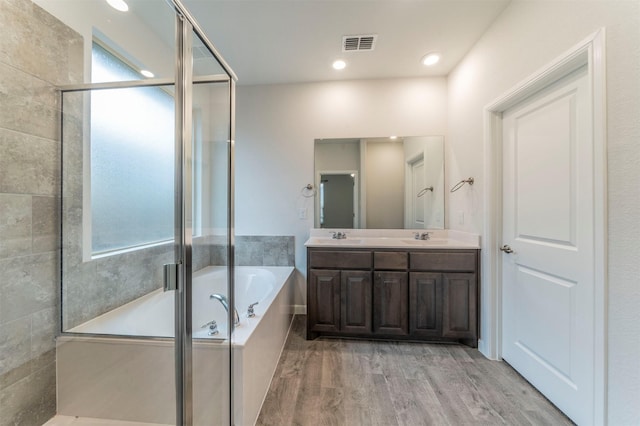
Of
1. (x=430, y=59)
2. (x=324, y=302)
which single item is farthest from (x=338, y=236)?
(x=430, y=59)

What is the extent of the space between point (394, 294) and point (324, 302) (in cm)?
62

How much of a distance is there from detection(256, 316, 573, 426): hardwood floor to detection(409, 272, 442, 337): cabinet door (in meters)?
0.16

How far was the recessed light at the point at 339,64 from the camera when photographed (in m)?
2.26

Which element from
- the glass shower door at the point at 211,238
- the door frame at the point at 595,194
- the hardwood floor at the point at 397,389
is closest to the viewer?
the door frame at the point at 595,194

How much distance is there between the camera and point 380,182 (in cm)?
264

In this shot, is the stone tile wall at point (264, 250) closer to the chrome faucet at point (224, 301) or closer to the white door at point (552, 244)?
the chrome faucet at point (224, 301)

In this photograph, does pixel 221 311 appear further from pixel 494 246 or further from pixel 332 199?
pixel 494 246

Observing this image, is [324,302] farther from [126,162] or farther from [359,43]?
[359,43]

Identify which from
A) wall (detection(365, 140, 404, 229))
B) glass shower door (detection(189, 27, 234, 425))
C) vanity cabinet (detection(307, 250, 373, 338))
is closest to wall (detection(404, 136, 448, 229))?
wall (detection(365, 140, 404, 229))

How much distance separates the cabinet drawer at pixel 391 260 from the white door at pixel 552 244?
72 cm

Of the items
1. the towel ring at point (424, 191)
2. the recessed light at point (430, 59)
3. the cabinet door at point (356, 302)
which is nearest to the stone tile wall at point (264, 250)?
the cabinet door at point (356, 302)

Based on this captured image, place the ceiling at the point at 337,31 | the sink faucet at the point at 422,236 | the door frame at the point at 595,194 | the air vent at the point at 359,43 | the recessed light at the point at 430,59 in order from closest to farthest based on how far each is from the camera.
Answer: the door frame at the point at 595,194 < the ceiling at the point at 337,31 < the air vent at the point at 359,43 < the recessed light at the point at 430,59 < the sink faucet at the point at 422,236

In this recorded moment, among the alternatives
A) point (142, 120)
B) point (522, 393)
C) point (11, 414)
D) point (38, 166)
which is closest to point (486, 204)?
point (522, 393)

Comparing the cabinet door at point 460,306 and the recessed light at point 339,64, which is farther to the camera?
the recessed light at point 339,64
